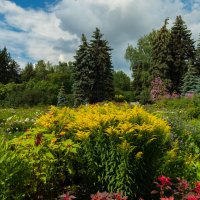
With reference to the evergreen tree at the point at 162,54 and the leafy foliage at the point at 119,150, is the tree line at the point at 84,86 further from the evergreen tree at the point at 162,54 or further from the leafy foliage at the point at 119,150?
the leafy foliage at the point at 119,150

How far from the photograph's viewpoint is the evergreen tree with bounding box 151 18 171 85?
39469mm

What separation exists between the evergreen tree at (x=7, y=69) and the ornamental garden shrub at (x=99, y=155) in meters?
60.9

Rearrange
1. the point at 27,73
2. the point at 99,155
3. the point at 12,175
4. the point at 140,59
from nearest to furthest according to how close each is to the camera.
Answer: the point at 12,175, the point at 99,155, the point at 140,59, the point at 27,73

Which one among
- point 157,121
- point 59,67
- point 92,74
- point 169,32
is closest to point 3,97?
point 92,74

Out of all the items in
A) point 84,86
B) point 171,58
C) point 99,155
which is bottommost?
point 99,155

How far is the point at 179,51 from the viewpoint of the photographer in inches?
1622

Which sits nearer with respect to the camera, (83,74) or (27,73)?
(83,74)

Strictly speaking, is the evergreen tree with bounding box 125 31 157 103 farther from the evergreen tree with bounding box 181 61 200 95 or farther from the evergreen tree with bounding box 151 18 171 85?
the evergreen tree with bounding box 181 61 200 95

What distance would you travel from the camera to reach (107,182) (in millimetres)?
5379

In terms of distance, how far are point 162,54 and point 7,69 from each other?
3480cm

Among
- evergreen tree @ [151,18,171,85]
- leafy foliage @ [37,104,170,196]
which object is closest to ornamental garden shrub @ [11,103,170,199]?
leafy foliage @ [37,104,170,196]

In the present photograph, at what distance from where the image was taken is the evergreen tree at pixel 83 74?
3559 centimetres

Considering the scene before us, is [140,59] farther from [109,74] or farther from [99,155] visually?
[99,155]

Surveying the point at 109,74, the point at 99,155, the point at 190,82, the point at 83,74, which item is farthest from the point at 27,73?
the point at 99,155
